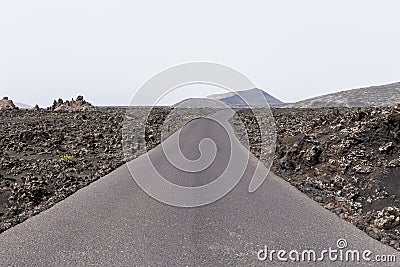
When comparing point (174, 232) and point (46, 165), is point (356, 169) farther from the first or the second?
point (46, 165)

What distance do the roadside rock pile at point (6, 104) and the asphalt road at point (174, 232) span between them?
50.3 meters

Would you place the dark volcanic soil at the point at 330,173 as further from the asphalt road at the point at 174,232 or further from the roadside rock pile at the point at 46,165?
the asphalt road at the point at 174,232

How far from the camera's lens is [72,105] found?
196 ft

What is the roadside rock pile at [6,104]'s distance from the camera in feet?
181

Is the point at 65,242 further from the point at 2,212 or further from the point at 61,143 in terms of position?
the point at 61,143

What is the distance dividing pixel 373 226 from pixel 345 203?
5.19 feet

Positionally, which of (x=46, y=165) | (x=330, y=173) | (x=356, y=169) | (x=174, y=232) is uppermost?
(x=46, y=165)

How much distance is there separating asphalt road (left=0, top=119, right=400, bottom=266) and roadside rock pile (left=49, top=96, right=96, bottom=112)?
49.8 meters

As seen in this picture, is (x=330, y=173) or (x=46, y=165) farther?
(x=46, y=165)

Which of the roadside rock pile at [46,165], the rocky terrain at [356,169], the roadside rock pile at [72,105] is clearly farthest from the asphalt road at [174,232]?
the roadside rock pile at [72,105]

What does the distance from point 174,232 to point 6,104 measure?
55.9m

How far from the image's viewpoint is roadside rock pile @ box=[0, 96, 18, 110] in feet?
181

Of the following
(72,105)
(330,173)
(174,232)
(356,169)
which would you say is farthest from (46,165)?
(72,105)

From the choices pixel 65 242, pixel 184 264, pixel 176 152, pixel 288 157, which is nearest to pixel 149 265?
pixel 184 264
